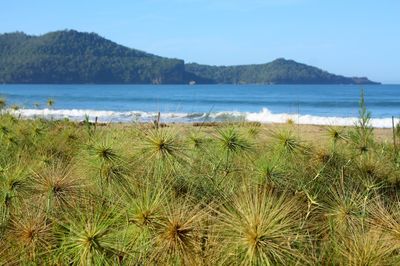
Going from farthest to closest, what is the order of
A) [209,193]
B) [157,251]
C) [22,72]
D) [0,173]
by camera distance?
[22,72] → [0,173] → [209,193] → [157,251]

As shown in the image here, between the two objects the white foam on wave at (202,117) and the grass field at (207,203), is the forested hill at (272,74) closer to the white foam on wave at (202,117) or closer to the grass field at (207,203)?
the white foam on wave at (202,117)

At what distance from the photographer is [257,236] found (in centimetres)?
254

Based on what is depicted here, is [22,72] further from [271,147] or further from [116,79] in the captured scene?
[271,147]

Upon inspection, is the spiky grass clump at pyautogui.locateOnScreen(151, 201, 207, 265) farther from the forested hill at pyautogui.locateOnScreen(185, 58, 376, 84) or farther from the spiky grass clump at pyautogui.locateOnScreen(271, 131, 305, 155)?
the forested hill at pyautogui.locateOnScreen(185, 58, 376, 84)

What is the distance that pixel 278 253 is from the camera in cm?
262

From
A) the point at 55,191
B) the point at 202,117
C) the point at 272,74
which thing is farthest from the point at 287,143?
the point at 272,74

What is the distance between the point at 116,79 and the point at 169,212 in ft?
378

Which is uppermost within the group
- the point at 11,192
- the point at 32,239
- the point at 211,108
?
the point at 211,108

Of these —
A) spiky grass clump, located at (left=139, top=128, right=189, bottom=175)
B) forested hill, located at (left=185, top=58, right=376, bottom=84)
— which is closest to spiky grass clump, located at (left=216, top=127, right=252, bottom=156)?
spiky grass clump, located at (left=139, top=128, right=189, bottom=175)

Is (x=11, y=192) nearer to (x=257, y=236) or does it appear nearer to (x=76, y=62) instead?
(x=257, y=236)

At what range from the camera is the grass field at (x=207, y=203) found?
9.07 ft

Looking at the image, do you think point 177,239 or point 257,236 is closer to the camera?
point 257,236

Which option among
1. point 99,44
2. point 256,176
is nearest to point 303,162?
point 256,176

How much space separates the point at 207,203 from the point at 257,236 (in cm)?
106
